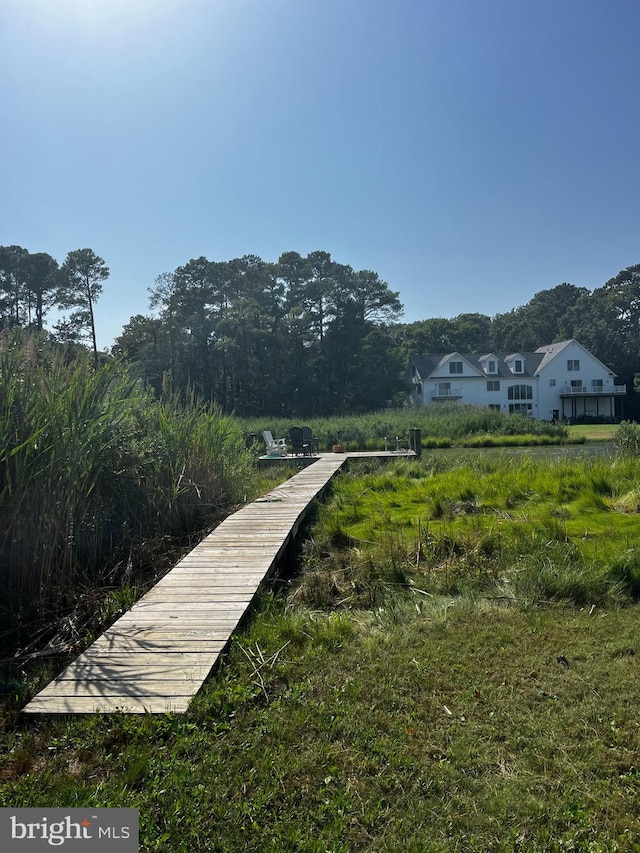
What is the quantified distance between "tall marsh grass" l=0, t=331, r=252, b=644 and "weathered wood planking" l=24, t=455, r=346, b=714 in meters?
0.62

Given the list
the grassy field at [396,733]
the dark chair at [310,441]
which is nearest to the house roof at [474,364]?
the dark chair at [310,441]

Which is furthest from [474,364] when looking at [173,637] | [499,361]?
[173,637]

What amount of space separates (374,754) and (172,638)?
1.36 m

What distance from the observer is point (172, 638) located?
3.00m

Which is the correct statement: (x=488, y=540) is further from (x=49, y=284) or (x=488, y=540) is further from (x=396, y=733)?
(x=49, y=284)

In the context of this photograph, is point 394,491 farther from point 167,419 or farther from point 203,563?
point 203,563

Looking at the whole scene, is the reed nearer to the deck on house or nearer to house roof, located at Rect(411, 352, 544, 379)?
the deck on house

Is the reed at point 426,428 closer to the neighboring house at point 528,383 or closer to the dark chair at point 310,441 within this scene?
the dark chair at point 310,441

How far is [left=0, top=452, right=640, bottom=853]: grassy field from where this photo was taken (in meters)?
1.74

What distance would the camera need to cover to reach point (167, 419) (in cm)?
670

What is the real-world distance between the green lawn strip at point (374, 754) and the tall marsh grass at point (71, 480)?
4.89ft

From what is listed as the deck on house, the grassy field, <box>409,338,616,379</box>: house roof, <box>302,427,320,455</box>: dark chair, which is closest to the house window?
<box>409,338,616,379</box>: house roof

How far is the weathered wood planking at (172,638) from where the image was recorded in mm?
2395

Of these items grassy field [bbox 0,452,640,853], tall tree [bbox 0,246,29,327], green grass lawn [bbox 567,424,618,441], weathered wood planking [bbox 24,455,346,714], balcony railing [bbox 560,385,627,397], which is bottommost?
green grass lawn [bbox 567,424,618,441]
